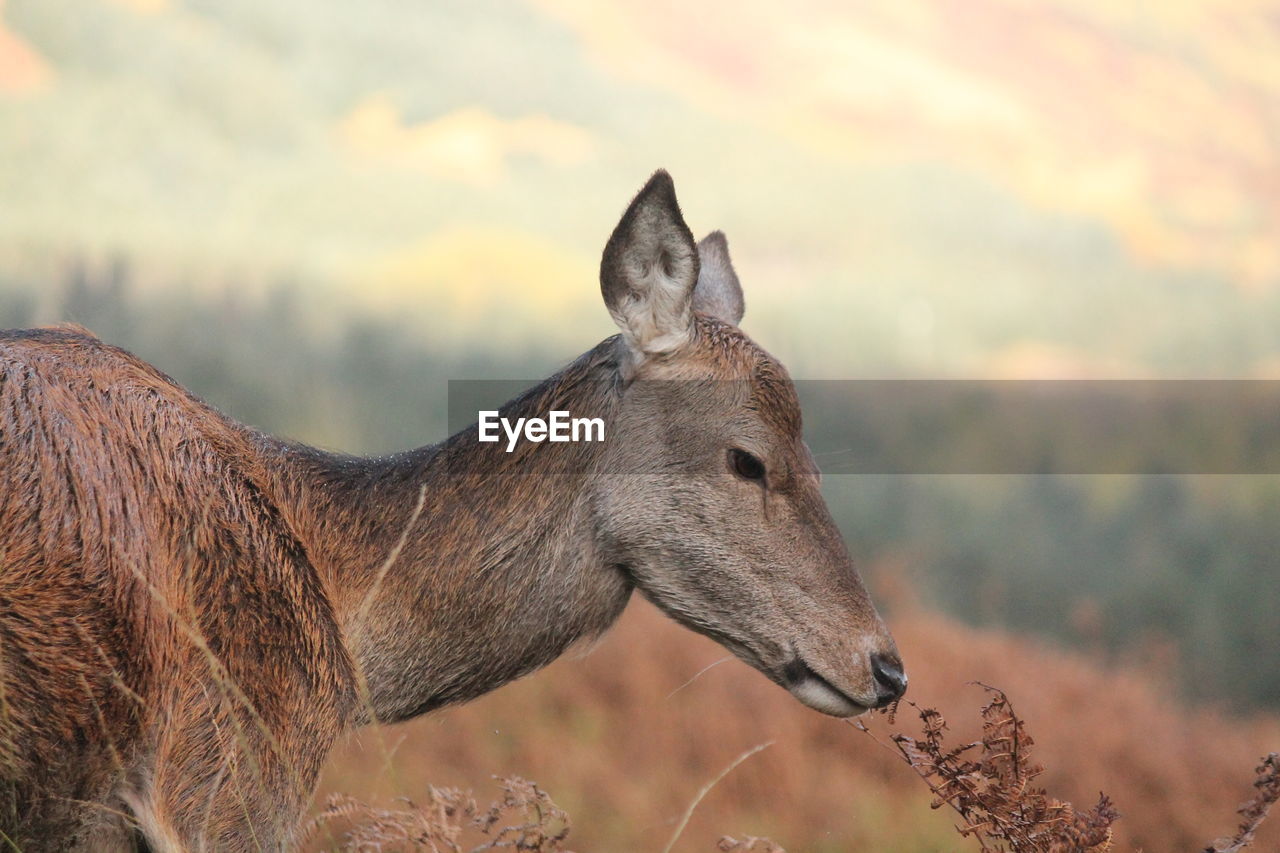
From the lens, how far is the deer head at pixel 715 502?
381 cm

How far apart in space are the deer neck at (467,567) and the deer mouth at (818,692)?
57 cm

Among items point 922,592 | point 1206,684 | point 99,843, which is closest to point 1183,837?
point 922,592

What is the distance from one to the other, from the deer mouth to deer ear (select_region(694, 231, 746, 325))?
1.32m

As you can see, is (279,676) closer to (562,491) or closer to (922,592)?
(562,491)

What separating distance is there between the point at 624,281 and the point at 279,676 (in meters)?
1.52

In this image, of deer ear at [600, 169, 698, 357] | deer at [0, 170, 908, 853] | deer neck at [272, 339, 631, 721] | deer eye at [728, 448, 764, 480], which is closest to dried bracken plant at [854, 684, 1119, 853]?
deer at [0, 170, 908, 853]

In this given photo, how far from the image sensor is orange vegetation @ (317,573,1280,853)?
8.74m

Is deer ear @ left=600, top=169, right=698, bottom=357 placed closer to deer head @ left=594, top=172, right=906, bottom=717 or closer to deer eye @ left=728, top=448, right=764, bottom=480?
deer head @ left=594, top=172, right=906, bottom=717

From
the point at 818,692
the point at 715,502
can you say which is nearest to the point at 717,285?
the point at 715,502

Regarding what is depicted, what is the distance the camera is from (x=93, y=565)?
129 inches

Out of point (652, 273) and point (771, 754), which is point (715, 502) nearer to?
point (652, 273)

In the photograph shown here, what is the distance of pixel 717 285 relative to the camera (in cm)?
478

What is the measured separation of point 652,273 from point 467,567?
106 cm

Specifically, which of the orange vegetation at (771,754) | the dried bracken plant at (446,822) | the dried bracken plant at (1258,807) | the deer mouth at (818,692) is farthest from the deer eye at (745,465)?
the orange vegetation at (771,754)
